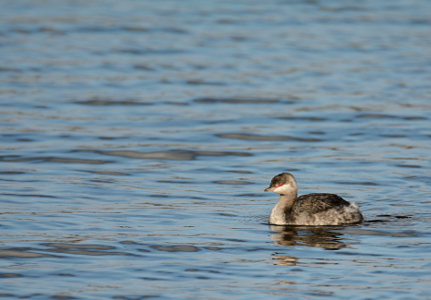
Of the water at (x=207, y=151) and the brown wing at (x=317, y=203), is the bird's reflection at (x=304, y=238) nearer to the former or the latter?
the water at (x=207, y=151)

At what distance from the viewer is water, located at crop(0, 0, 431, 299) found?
10352 millimetres

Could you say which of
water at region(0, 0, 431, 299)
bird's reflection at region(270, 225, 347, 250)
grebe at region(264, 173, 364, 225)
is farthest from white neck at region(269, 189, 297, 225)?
water at region(0, 0, 431, 299)

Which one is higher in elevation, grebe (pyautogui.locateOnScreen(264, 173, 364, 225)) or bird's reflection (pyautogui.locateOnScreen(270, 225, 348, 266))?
→ grebe (pyautogui.locateOnScreen(264, 173, 364, 225))

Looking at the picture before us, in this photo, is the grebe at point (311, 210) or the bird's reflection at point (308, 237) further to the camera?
the grebe at point (311, 210)

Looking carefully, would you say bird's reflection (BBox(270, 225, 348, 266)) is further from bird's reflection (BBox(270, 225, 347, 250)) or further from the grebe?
the grebe

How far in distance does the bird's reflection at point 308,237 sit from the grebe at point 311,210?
123 mm

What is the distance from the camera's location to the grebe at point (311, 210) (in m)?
12.4

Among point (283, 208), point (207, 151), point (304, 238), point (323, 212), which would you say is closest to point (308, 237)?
point (304, 238)

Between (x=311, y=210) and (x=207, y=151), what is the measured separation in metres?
5.04

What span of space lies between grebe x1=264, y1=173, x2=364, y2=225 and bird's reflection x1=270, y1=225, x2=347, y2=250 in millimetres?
123

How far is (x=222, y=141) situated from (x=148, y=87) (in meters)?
5.66

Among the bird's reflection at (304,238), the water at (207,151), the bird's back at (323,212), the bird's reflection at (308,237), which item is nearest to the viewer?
the water at (207,151)

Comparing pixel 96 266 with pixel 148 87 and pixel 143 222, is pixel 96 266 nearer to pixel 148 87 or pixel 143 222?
pixel 143 222

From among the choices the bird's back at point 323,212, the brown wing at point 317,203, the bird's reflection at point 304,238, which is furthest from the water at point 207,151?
the brown wing at point 317,203
